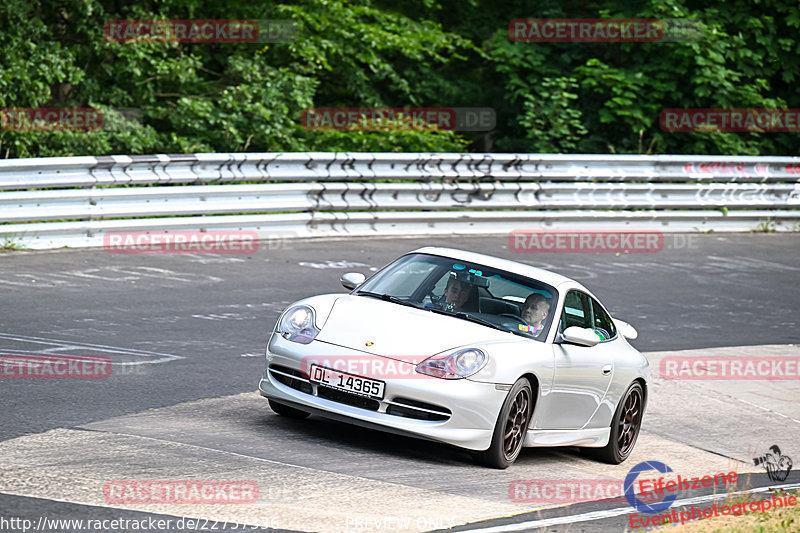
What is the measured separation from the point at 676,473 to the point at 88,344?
4.82 meters

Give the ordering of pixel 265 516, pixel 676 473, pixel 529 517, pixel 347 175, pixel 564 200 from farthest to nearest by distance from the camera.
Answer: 1. pixel 564 200
2. pixel 347 175
3. pixel 676 473
4. pixel 529 517
5. pixel 265 516

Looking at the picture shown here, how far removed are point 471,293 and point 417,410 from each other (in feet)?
4.34

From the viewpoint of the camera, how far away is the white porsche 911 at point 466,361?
7469 mm

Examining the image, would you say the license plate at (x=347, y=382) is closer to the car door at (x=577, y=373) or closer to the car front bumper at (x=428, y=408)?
the car front bumper at (x=428, y=408)

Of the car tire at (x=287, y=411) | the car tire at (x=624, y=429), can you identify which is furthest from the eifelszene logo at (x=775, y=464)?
the car tire at (x=287, y=411)

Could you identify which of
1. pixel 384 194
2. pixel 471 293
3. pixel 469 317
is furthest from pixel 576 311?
pixel 384 194

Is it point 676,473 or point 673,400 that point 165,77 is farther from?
point 676,473

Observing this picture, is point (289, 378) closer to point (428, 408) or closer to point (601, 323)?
point (428, 408)

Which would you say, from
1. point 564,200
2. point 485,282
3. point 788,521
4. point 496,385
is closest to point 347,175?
point 564,200

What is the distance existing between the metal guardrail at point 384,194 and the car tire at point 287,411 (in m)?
7.20

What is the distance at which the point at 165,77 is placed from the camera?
22.0 m

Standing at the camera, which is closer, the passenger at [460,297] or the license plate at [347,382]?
the license plate at [347,382]

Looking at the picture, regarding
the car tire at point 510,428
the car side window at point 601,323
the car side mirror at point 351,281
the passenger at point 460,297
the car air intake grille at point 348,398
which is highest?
the car side mirror at point 351,281

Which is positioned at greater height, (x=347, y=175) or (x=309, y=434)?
(x=347, y=175)
